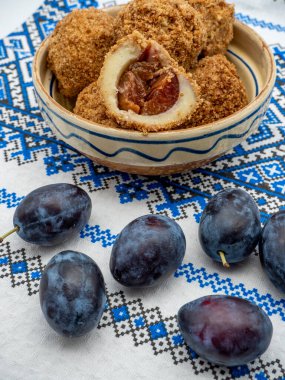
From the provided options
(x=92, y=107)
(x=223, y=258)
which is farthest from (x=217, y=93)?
(x=223, y=258)

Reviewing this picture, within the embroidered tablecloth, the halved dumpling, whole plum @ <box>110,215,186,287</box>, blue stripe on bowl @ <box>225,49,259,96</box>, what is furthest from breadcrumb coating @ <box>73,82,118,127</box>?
blue stripe on bowl @ <box>225,49,259,96</box>

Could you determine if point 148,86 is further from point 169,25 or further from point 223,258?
point 223,258

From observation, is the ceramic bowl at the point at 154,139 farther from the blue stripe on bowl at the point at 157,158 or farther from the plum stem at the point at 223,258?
the plum stem at the point at 223,258

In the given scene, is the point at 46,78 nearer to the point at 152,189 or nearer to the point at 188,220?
the point at 152,189

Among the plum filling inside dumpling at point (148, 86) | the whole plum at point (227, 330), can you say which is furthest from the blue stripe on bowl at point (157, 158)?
the whole plum at point (227, 330)

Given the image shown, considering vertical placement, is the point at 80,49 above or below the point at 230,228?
above

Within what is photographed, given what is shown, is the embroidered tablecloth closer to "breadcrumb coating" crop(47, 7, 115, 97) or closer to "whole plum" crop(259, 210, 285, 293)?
"whole plum" crop(259, 210, 285, 293)

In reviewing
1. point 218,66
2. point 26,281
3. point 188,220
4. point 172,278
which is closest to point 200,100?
point 218,66
